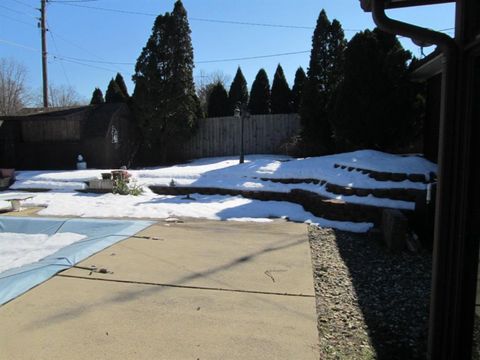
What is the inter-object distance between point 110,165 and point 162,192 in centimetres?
490

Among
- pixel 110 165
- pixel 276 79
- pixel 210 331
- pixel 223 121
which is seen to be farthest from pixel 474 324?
pixel 276 79

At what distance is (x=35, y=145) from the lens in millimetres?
13656

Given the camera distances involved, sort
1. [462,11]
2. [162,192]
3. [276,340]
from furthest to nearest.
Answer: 1. [162,192]
2. [276,340]
3. [462,11]

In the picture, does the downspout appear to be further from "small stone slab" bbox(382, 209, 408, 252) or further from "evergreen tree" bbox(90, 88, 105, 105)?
"evergreen tree" bbox(90, 88, 105, 105)

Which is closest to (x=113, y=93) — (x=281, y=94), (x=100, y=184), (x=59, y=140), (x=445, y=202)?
(x=59, y=140)

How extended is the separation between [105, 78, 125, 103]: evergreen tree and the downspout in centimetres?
1719

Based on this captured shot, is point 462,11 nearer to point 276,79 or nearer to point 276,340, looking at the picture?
point 276,340

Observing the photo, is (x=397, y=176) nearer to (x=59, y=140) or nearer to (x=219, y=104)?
(x=59, y=140)

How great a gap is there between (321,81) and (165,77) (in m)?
5.62

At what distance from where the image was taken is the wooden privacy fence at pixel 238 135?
50.4 feet

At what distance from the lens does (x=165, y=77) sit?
14.5 meters

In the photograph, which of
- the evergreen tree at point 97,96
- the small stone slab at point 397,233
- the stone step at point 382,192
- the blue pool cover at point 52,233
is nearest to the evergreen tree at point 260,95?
the evergreen tree at point 97,96

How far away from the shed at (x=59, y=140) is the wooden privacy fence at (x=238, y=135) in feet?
11.3

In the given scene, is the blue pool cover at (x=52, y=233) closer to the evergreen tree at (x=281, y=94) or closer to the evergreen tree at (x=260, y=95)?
the evergreen tree at (x=281, y=94)
